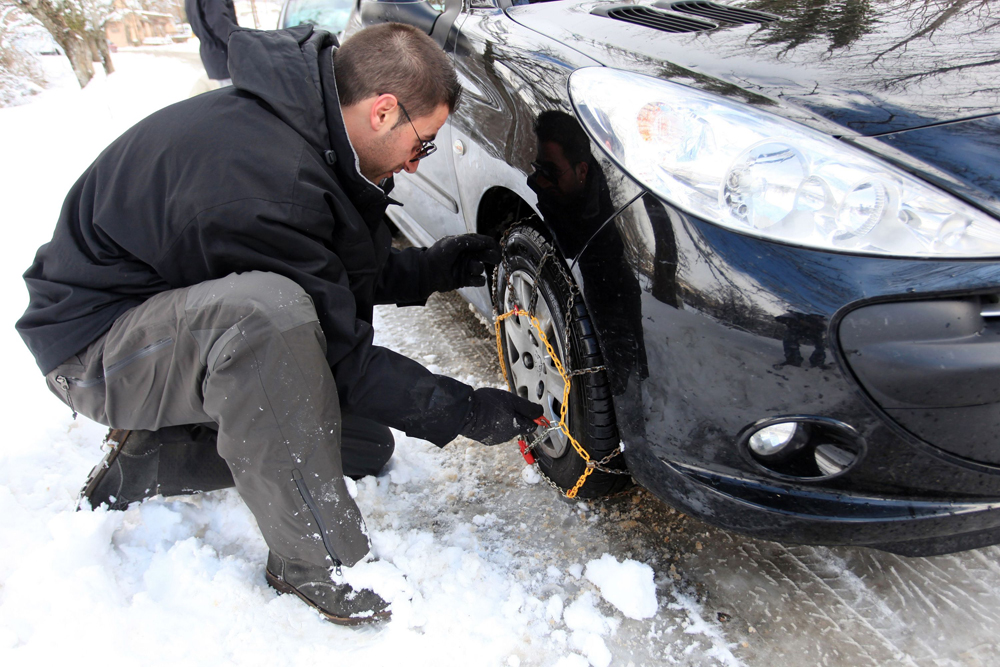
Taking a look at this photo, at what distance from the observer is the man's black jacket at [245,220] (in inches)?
50.9

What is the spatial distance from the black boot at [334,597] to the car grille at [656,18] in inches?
60.5

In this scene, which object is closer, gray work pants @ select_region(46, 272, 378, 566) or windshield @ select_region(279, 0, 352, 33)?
gray work pants @ select_region(46, 272, 378, 566)

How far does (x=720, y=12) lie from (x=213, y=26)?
462cm

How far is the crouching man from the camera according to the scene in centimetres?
129

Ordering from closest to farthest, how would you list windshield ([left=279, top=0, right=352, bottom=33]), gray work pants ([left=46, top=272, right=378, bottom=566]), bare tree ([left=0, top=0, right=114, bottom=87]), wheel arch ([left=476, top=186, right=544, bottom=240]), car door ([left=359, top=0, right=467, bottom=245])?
gray work pants ([left=46, top=272, right=378, bottom=566]) → wheel arch ([left=476, top=186, right=544, bottom=240]) → car door ([left=359, top=0, right=467, bottom=245]) → windshield ([left=279, top=0, right=352, bottom=33]) → bare tree ([left=0, top=0, right=114, bottom=87])

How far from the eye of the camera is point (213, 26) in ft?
16.2

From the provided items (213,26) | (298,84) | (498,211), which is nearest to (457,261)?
(498,211)

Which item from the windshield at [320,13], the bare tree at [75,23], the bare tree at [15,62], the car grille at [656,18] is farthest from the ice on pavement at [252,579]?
the bare tree at [75,23]

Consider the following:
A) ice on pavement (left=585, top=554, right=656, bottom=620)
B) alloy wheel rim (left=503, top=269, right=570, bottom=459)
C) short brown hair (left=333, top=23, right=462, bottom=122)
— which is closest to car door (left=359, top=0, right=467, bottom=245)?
alloy wheel rim (left=503, top=269, right=570, bottom=459)

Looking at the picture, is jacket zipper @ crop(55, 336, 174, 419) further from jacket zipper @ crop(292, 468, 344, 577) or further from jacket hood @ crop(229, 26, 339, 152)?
jacket hood @ crop(229, 26, 339, 152)

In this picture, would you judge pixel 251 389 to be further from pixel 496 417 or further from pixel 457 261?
pixel 457 261

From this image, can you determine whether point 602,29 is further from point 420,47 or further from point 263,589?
point 263,589

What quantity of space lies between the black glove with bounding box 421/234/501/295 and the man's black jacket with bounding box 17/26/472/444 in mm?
441

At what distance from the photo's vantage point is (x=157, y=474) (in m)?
1.71
